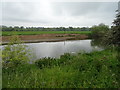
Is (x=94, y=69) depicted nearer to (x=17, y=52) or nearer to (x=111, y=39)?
(x=111, y=39)

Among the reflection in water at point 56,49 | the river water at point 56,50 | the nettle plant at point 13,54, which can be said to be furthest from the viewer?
the reflection in water at point 56,49

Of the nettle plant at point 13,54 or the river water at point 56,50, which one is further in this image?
the river water at point 56,50

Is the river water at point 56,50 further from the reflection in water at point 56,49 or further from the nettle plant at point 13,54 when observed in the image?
the nettle plant at point 13,54

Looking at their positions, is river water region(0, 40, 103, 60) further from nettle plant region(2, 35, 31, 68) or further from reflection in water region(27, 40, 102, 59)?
nettle plant region(2, 35, 31, 68)

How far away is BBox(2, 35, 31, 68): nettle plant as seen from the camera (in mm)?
6101

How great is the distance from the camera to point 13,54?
625 centimetres

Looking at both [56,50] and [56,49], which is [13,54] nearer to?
[56,50]

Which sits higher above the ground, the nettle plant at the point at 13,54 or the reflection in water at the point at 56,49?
the nettle plant at the point at 13,54

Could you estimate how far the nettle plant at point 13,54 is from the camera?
6.10 metres

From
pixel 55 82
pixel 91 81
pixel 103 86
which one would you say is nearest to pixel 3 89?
pixel 55 82

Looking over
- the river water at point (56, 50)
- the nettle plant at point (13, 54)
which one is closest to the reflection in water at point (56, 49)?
the river water at point (56, 50)

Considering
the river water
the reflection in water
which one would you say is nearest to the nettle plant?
the river water

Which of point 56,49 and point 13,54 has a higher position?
point 13,54

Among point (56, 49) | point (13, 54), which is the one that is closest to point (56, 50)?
point (56, 49)
